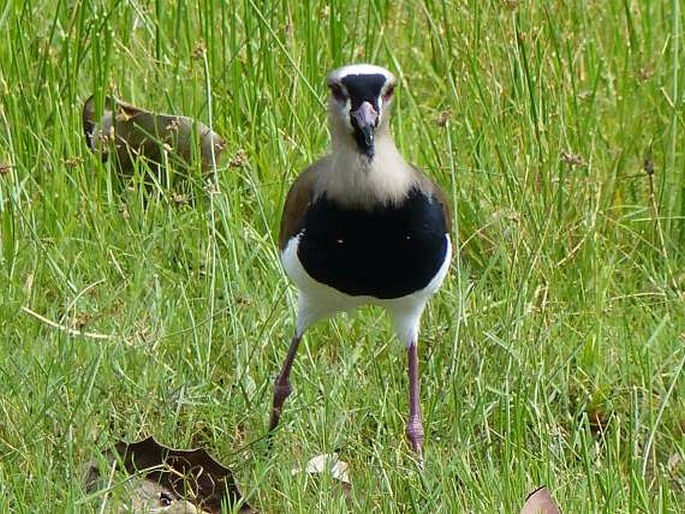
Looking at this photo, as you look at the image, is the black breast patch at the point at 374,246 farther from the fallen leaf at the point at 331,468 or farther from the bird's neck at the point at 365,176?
the fallen leaf at the point at 331,468

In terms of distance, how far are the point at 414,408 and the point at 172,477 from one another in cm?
66

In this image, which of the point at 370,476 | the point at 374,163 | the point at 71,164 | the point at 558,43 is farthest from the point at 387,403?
the point at 558,43

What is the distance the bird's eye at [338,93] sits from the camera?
12.2 ft

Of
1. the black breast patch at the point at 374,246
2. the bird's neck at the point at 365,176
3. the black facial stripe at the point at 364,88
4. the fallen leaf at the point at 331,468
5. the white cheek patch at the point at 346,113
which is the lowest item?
the fallen leaf at the point at 331,468

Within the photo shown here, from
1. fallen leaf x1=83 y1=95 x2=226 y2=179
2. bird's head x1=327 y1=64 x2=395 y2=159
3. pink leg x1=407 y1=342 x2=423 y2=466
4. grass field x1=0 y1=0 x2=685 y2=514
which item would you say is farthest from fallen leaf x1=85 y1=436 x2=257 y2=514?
fallen leaf x1=83 y1=95 x2=226 y2=179

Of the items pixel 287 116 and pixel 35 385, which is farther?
pixel 287 116

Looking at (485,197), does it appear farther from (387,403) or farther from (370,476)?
(370,476)

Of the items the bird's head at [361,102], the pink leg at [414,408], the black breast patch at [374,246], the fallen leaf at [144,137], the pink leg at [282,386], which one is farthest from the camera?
the fallen leaf at [144,137]

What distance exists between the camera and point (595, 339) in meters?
4.51

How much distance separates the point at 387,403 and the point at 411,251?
1.88 ft

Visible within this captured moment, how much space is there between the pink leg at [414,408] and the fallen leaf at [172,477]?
0.47 m

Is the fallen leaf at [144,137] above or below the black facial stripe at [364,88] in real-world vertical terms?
below

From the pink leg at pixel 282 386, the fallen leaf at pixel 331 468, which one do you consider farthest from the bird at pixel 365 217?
the pink leg at pixel 282 386

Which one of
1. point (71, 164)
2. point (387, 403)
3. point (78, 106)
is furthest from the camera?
point (78, 106)
